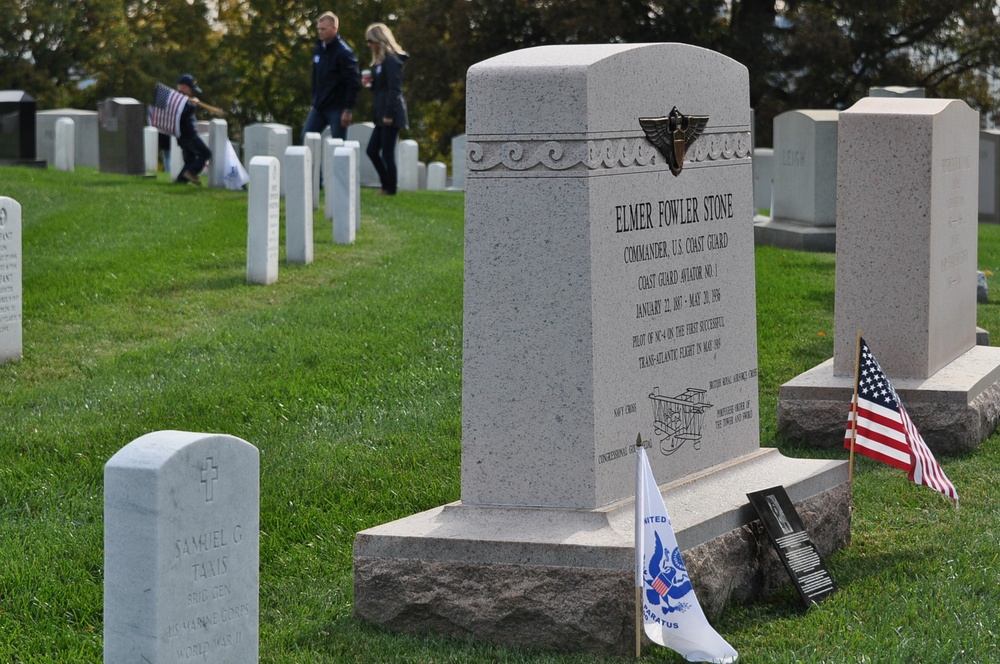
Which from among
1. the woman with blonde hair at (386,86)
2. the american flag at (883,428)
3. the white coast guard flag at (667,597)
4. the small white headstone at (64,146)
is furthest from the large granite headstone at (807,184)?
the small white headstone at (64,146)

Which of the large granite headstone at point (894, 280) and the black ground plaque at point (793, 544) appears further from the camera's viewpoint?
the large granite headstone at point (894, 280)

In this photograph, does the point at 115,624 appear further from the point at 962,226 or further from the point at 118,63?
the point at 118,63

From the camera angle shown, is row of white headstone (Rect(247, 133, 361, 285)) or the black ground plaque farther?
row of white headstone (Rect(247, 133, 361, 285))

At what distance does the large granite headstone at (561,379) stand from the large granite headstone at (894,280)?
8.01 ft

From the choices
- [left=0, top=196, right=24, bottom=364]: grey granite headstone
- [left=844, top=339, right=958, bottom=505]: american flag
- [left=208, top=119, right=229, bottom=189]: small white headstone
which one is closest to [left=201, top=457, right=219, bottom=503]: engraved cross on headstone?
[left=844, top=339, right=958, bottom=505]: american flag

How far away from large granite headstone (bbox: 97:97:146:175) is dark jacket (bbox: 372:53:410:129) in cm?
601

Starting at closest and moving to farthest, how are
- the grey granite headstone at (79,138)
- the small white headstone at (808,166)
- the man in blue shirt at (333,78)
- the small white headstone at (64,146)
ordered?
the small white headstone at (808,166) → the man in blue shirt at (333,78) → the small white headstone at (64,146) → the grey granite headstone at (79,138)

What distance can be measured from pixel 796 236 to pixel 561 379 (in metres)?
11.4

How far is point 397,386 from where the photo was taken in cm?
787

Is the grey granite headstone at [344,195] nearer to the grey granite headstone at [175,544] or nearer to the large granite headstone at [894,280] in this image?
the large granite headstone at [894,280]

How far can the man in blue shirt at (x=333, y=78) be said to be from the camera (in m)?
17.3

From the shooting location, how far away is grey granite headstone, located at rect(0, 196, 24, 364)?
334 inches

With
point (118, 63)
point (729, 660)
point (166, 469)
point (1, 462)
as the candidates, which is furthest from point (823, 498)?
point (118, 63)

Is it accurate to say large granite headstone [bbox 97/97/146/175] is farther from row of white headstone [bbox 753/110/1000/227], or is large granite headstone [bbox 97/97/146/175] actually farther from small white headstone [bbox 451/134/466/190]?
row of white headstone [bbox 753/110/1000/227]
